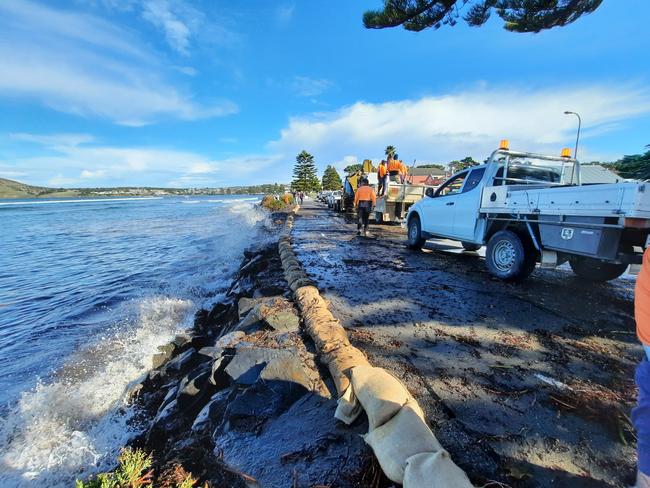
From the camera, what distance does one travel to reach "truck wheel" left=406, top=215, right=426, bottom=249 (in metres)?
8.70

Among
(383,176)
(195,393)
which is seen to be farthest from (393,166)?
(195,393)

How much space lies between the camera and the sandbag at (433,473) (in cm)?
146

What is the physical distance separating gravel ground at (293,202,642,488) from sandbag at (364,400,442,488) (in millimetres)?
333

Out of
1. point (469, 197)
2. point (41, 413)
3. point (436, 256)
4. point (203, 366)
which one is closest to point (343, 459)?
point (203, 366)

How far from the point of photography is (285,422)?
2318 millimetres

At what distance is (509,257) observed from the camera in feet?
18.1

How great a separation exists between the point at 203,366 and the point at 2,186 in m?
206

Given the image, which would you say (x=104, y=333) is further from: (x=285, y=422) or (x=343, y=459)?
(x=343, y=459)

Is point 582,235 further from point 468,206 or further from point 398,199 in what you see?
point 398,199

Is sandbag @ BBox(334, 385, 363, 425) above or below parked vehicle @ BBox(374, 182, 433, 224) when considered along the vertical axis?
below

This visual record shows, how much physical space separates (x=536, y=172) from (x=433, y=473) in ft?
21.7

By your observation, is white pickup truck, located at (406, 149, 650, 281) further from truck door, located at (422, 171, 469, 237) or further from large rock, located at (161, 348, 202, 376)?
large rock, located at (161, 348, 202, 376)

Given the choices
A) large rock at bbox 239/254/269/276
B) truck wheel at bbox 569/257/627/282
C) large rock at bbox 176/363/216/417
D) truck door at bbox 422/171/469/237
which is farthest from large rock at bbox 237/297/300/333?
truck wheel at bbox 569/257/627/282

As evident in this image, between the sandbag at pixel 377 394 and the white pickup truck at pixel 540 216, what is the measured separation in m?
3.51
